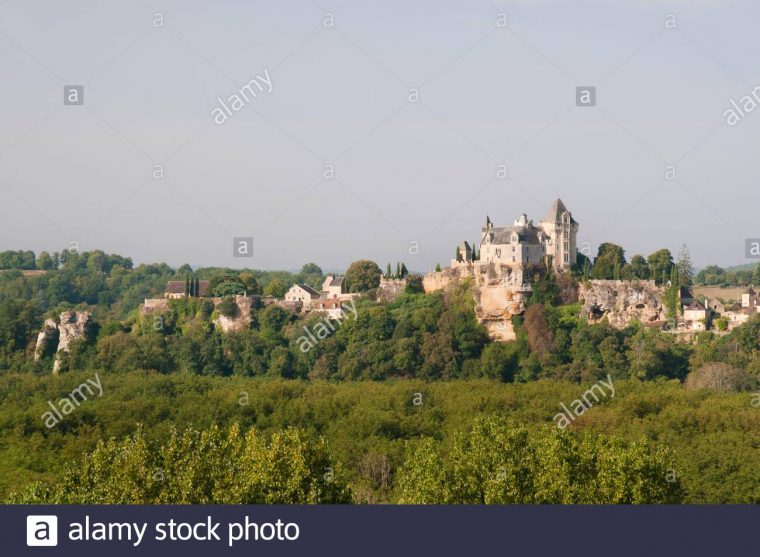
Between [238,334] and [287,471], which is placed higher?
[238,334]

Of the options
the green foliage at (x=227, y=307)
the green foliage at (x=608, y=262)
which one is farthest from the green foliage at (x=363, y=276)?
the green foliage at (x=608, y=262)

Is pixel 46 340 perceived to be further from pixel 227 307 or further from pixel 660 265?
pixel 660 265

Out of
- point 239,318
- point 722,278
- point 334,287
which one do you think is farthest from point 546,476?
point 722,278

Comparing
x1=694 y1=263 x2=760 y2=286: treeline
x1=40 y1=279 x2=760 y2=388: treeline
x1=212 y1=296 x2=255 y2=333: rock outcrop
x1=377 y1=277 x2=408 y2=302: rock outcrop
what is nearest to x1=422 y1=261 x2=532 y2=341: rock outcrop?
x1=40 y1=279 x2=760 y2=388: treeline

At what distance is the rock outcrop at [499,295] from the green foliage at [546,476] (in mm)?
34669

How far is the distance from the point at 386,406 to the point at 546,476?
2346 centimetres

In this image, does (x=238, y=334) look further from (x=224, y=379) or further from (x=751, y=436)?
(x=751, y=436)

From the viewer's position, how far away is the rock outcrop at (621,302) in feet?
241

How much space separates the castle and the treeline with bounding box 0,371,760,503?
31.4ft

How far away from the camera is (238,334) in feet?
253

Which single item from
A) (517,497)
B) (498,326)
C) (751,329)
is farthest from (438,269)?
(517,497)

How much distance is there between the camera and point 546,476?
3712 cm

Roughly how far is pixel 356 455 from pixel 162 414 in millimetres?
11000

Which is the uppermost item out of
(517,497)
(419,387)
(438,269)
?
(438,269)
